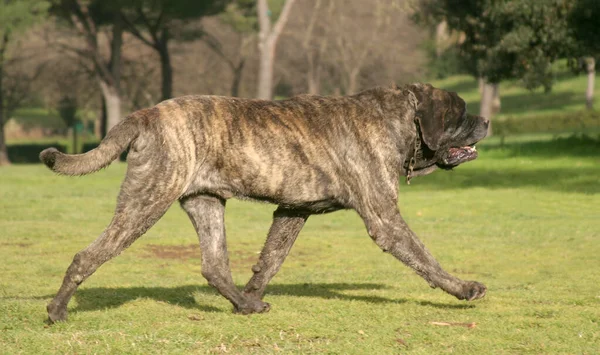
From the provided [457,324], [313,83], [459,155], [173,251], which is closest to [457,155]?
[459,155]

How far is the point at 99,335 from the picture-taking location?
724 cm

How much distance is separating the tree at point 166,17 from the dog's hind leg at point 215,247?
35.7 meters

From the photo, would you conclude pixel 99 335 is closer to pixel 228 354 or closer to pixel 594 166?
pixel 228 354

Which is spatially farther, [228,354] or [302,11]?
[302,11]

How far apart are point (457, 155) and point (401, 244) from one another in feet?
3.68

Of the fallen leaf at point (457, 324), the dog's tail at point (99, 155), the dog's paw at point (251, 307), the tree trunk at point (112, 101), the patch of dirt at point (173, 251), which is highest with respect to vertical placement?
the dog's tail at point (99, 155)

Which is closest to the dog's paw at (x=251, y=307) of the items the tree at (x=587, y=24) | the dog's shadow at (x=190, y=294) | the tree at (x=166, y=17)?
the dog's shadow at (x=190, y=294)

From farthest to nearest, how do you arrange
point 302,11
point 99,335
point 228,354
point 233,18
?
1. point 302,11
2. point 233,18
3. point 99,335
4. point 228,354

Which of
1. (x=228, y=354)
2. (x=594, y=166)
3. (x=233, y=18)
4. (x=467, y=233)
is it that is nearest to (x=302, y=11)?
(x=233, y=18)

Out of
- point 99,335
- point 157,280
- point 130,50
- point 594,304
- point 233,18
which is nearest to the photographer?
point 99,335

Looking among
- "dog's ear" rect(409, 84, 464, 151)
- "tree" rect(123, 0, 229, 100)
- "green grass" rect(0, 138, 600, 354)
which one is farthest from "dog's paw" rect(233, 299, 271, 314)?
"tree" rect(123, 0, 229, 100)

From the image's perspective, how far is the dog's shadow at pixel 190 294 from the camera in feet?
29.0

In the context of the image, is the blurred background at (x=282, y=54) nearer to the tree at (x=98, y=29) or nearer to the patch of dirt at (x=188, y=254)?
the tree at (x=98, y=29)

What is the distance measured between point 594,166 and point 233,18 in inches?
1107
